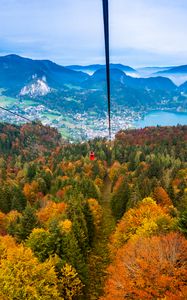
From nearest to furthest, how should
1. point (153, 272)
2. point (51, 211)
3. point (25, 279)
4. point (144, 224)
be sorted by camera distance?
point (153, 272) → point (25, 279) → point (144, 224) → point (51, 211)

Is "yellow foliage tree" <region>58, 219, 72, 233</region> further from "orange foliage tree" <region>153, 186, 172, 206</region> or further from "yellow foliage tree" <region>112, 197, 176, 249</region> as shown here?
"orange foliage tree" <region>153, 186, 172, 206</region>

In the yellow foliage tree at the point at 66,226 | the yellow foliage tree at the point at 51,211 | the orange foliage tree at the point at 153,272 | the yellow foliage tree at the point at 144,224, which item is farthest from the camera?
the yellow foliage tree at the point at 51,211

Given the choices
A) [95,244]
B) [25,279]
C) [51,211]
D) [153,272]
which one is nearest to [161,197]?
[95,244]

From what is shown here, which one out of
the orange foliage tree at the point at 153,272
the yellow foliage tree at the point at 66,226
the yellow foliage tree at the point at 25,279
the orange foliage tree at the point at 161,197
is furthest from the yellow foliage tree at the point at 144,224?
the yellow foliage tree at the point at 25,279

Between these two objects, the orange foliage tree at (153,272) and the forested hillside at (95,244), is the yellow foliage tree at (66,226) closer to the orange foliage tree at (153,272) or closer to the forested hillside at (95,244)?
the forested hillside at (95,244)

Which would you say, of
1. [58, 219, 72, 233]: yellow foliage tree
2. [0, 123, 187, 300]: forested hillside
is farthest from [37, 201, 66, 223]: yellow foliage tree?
[58, 219, 72, 233]: yellow foliage tree

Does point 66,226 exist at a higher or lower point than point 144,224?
lower

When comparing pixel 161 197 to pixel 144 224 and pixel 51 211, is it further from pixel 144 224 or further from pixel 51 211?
pixel 51 211

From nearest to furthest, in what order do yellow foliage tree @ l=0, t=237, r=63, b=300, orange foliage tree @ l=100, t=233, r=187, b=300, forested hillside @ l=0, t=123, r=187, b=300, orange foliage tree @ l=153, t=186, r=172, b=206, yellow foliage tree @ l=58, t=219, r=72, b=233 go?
1. orange foliage tree @ l=100, t=233, r=187, b=300
2. yellow foliage tree @ l=0, t=237, r=63, b=300
3. forested hillside @ l=0, t=123, r=187, b=300
4. yellow foliage tree @ l=58, t=219, r=72, b=233
5. orange foliage tree @ l=153, t=186, r=172, b=206

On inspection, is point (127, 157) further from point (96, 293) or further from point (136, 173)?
point (96, 293)
